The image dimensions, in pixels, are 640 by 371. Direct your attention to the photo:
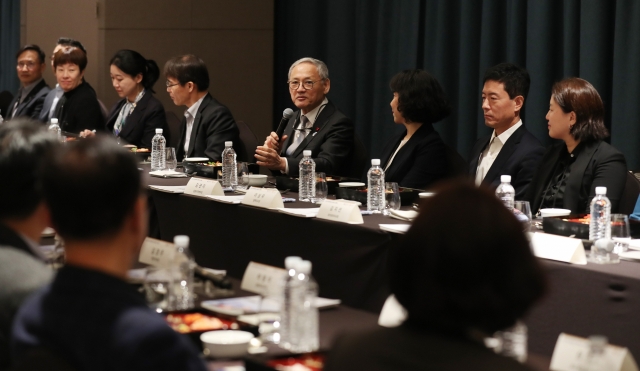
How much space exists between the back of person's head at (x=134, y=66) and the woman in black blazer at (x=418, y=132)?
228 centimetres

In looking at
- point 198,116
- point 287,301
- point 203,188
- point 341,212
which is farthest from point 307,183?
point 287,301

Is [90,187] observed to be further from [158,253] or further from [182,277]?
[158,253]

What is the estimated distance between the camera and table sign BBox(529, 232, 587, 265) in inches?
97.0

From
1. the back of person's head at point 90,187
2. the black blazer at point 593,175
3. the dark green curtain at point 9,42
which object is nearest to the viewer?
the back of person's head at point 90,187

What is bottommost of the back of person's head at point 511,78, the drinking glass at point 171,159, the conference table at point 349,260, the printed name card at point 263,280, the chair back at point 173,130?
the conference table at point 349,260

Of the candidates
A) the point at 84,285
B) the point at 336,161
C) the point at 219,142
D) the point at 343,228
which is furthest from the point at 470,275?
the point at 219,142

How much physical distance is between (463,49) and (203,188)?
2.59m

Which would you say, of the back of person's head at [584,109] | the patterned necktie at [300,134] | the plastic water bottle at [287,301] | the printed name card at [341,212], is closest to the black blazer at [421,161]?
the patterned necktie at [300,134]

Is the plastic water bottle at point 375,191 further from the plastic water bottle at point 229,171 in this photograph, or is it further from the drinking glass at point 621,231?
the drinking glass at point 621,231

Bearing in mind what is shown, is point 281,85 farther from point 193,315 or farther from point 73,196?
point 73,196

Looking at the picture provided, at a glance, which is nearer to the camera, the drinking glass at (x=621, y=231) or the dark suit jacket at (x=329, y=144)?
the drinking glass at (x=621, y=231)

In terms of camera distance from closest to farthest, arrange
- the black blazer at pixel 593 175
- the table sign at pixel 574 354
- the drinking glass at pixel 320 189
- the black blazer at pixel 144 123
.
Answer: the table sign at pixel 574 354 → the black blazer at pixel 593 175 → the drinking glass at pixel 320 189 → the black blazer at pixel 144 123

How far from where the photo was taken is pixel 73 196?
118 cm

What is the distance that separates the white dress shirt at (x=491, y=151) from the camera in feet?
13.0
